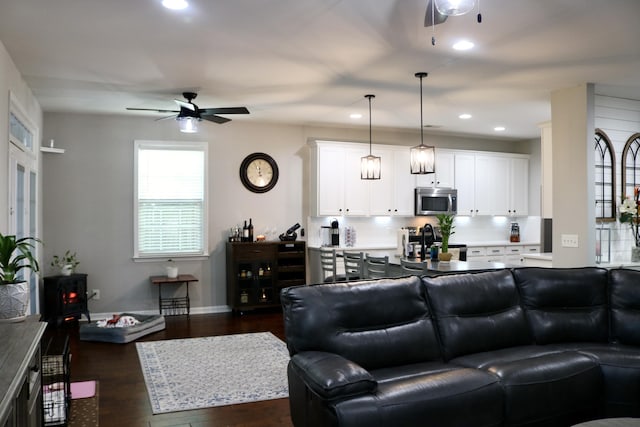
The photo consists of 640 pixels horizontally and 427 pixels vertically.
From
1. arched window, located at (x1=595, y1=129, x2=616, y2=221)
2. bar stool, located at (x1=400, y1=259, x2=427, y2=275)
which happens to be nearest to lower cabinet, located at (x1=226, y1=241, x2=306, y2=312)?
bar stool, located at (x1=400, y1=259, x2=427, y2=275)

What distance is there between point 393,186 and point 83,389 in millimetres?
5400

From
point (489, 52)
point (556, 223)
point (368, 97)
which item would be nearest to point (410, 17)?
point (489, 52)

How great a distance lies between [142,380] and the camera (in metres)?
4.27

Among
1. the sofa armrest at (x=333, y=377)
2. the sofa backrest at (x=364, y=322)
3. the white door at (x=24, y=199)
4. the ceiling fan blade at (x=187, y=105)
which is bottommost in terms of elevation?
the sofa armrest at (x=333, y=377)

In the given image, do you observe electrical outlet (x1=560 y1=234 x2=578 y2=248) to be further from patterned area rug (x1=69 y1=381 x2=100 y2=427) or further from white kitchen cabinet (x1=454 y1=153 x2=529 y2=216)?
patterned area rug (x1=69 y1=381 x2=100 y2=427)

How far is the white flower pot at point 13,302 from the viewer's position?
2.82 meters

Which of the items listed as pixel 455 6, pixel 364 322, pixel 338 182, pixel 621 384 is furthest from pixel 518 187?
pixel 455 6

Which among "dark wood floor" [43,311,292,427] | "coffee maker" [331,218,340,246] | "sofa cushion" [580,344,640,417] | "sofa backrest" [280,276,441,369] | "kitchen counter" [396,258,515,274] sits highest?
"coffee maker" [331,218,340,246]

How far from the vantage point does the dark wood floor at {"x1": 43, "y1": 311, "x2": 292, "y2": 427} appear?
343cm

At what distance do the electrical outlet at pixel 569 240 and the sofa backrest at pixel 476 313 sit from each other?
81.0 inches

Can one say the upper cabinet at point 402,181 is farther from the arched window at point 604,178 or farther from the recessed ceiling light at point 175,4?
the recessed ceiling light at point 175,4

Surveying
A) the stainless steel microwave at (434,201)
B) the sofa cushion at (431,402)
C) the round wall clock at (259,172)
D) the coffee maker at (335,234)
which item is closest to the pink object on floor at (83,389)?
the sofa cushion at (431,402)

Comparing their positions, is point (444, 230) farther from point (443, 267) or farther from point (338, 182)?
point (338, 182)

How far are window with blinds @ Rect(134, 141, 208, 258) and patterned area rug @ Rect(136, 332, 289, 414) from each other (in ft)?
6.31
